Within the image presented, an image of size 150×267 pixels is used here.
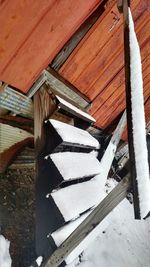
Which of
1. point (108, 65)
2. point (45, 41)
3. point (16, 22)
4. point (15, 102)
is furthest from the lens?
point (108, 65)

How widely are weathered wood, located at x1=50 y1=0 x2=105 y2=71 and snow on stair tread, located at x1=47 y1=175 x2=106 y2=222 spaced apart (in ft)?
4.42

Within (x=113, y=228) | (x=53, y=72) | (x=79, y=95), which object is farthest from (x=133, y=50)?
(x=113, y=228)

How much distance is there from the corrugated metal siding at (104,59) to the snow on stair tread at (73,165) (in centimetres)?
93

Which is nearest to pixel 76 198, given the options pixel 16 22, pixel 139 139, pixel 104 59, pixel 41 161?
pixel 41 161

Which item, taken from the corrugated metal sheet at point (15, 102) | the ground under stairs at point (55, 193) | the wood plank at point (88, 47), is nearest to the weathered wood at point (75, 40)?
the wood plank at point (88, 47)

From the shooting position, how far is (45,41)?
9.11ft

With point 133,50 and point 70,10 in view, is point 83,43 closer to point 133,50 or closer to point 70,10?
point 70,10

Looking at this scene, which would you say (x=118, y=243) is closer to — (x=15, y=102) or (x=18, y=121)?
(x=18, y=121)

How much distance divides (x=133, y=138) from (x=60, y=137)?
93cm

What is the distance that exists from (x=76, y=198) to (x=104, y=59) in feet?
6.01

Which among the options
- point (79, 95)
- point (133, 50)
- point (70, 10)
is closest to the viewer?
point (133, 50)

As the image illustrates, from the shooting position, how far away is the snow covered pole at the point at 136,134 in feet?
6.93

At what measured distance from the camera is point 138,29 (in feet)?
13.3

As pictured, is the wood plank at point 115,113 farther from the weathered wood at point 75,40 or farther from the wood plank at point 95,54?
the weathered wood at point 75,40
